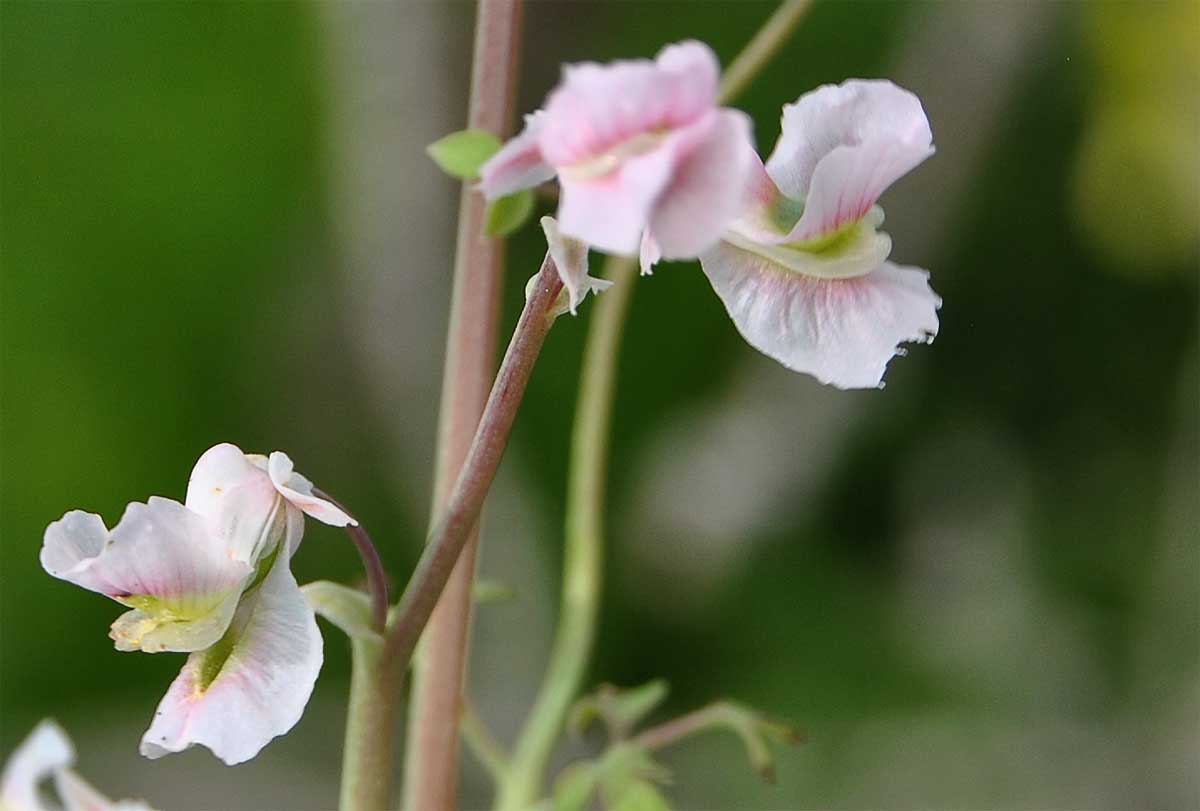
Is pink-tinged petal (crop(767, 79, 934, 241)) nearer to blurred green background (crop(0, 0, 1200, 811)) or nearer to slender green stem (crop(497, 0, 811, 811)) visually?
slender green stem (crop(497, 0, 811, 811))

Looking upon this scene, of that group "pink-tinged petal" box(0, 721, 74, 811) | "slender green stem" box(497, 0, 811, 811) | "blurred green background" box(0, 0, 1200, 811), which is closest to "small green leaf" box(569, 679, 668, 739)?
A: "slender green stem" box(497, 0, 811, 811)

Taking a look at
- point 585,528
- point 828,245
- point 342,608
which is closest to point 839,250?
point 828,245

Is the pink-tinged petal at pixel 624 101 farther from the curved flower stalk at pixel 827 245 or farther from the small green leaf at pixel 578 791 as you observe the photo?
the small green leaf at pixel 578 791

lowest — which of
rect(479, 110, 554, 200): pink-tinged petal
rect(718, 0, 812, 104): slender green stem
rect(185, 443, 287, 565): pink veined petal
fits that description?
rect(185, 443, 287, 565): pink veined petal

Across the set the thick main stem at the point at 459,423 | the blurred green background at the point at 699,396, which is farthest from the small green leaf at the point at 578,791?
the blurred green background at the point at 699,396

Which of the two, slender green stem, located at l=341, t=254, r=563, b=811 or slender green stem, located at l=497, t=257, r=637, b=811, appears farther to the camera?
slender green stem, located at l=497, t=257, r=637, b=811

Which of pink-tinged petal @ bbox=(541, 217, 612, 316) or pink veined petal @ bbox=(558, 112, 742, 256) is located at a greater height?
pink veined petal @ bbox=(558, 112, 742, 256)

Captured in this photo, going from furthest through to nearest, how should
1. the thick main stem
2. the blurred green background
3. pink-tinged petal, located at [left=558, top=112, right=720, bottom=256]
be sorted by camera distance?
the blurred green background, the thick main stem, pink-tinged petal, located at [left=558, top=112, right=720, bottom=256]

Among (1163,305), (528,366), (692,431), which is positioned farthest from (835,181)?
(1163,305)
